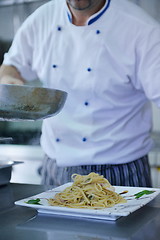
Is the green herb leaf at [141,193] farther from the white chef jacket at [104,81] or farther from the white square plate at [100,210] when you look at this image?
the white chef jacket at [104,81]

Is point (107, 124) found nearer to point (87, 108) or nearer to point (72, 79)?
point (87, 108)

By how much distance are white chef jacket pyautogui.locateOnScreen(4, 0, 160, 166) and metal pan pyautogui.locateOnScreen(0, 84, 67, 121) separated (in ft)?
2.33

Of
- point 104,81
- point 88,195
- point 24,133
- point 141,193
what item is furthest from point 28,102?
point 24,133

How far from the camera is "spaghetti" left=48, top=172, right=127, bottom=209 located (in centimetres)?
122

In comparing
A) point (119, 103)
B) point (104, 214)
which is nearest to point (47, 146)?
point (119, 103)

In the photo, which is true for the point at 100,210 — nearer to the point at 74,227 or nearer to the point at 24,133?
the point at 74,227

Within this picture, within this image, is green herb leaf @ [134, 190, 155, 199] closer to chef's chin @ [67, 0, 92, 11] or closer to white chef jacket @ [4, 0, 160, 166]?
white chef jacket @ [4, 0, 160, 166]

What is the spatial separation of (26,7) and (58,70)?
85.8 inches

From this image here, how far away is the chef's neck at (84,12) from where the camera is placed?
196 cm

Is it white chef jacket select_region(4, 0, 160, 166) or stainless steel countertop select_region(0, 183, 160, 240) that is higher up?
white chef jacket select_region(4, 0, 160, 166)

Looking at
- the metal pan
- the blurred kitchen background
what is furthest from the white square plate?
the blurred kitchen background

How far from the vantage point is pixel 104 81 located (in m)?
1.98

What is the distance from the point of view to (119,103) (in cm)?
200

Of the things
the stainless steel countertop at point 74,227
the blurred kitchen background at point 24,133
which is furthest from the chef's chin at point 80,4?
the blurred kitchen background at point 24,133
